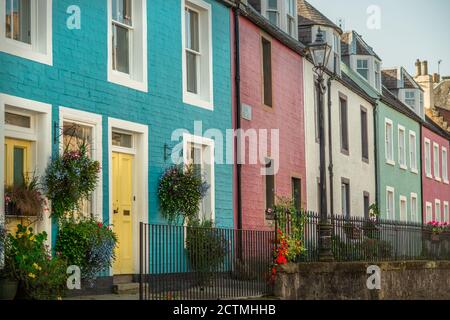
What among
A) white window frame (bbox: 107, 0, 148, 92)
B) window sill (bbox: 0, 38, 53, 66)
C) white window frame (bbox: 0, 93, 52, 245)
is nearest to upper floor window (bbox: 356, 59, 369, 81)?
white window frame (bbox: 107, 0, 148, 92)

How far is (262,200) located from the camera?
909 inches

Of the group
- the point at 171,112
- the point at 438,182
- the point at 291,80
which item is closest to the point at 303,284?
the point at 171,112

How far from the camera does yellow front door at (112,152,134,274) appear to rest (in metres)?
17.0

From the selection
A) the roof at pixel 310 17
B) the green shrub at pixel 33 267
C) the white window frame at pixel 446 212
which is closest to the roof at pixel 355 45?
the roof at pixel 310 17

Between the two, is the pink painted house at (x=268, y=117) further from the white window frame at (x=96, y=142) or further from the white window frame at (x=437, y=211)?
the white window frame at (x=437, y=211)

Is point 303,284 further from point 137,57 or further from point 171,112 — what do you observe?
point 137,57

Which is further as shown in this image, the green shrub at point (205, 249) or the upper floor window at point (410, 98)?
the upper floor window at point (410, 98)

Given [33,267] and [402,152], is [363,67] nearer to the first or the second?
[402,152]

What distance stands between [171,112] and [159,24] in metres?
→ 1.76

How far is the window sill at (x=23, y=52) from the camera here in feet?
46.6

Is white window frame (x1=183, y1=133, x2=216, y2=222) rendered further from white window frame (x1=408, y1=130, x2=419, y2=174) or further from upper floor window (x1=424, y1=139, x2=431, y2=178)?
upper floor window (x1=424, y1=139, x2=431, y2=178)

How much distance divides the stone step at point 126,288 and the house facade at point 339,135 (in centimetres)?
1069

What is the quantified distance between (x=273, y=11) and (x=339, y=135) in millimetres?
5394

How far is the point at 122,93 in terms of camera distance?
17047 mm
